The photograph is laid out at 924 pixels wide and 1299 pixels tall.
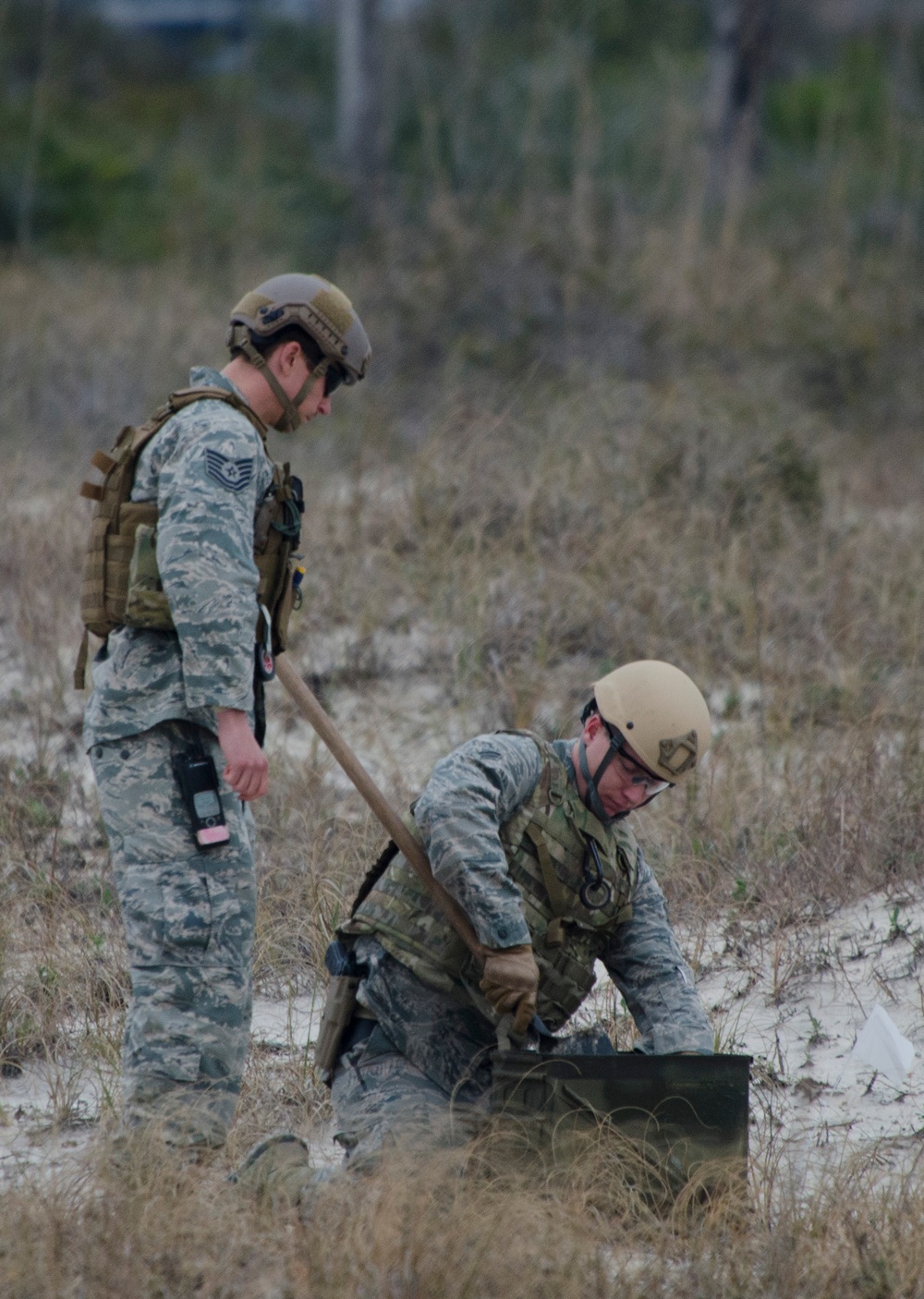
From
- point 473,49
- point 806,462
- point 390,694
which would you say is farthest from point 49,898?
point 473,49

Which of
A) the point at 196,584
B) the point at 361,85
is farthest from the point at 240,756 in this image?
the point at 361,85

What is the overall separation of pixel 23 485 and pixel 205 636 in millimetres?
4670

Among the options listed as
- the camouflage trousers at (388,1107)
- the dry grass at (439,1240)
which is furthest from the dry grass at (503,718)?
the camouflage trousers at (388,1107)

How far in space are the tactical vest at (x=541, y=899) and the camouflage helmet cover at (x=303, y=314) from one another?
96 cm

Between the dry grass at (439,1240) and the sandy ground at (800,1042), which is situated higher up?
the dry grass at (439,1240)

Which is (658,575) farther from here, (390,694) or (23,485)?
(23,485)

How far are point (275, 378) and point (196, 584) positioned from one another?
22.6 inches

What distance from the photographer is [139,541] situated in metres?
3.24

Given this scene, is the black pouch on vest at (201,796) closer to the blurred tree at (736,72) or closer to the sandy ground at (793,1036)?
the sandy ground at (793,1036)

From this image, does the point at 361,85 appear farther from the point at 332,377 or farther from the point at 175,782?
the point at 175,782

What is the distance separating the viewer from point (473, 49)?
49.5 feet

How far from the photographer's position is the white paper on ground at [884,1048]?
3.94m

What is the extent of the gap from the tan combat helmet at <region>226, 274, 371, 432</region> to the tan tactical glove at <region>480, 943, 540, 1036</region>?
1220 mm

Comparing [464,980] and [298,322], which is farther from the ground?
[298,322]
